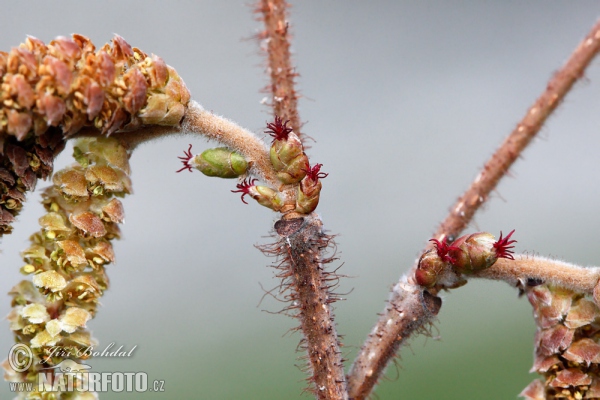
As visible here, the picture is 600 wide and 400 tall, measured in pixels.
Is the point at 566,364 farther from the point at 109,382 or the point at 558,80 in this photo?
the point at 109,382

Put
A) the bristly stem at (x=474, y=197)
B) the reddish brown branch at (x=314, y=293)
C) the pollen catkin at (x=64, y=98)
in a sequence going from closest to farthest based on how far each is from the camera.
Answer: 1. the pollen catkin at (x=64, y=98)
2. the reddish brown branch at (x=314, y=293)
3. the bristly stem at (x=474, y=197)

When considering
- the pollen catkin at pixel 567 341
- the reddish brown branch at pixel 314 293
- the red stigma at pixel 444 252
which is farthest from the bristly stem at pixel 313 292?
the pollen catkin at pixel 567 341

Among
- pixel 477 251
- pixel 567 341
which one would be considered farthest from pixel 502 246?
pixel 567 341

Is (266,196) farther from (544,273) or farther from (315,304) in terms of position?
(544,273)

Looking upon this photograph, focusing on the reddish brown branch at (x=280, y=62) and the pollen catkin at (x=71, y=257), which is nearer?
the pollen catkin at (x=71, y=257)

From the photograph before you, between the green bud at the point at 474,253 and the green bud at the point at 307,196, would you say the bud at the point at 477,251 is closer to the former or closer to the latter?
the green bud at the point at 474,253

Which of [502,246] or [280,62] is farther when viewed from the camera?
[280,62]

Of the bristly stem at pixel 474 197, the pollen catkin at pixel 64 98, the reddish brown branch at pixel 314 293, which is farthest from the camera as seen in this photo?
the bristly stem at pixel 474 197

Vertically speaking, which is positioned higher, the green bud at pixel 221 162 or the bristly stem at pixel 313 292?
the green bud at pixel 221 162

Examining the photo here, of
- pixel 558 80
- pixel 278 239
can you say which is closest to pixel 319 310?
pixel 278 239
